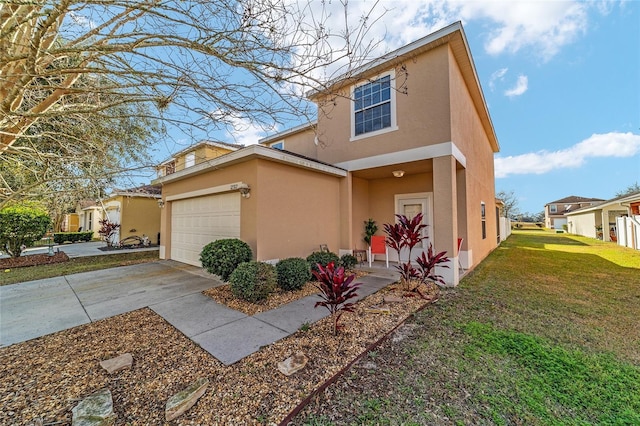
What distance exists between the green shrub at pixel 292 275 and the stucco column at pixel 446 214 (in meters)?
3.59

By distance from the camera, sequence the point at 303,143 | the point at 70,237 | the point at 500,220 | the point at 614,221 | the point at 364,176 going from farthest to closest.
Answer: the point at 614,221, the point at 500,220, the point at 70,237, the point at 303,143, the point at 364,176

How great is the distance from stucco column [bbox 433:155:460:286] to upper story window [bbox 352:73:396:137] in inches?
83.1

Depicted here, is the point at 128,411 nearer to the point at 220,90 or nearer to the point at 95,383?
the point at 95,383

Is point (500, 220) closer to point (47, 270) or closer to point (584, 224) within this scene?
point (584, 224)

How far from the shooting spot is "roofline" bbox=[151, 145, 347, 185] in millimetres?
5949

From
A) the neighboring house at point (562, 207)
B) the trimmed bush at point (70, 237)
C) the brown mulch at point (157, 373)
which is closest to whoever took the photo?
the brown mulch at point (157, 373)

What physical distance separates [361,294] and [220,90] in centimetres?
465

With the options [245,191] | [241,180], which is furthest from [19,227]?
[245,191]

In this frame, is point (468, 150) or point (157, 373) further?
point (468, 150)

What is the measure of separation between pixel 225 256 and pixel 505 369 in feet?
17.3

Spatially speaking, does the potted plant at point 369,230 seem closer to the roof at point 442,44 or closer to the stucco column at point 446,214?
the stucco column at point 446,214

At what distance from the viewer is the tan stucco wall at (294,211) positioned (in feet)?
20.2

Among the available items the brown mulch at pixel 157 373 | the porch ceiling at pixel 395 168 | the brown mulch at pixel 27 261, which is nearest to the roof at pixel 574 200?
the porch ceiling at pixel 395 168

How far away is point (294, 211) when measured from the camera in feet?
22.7
